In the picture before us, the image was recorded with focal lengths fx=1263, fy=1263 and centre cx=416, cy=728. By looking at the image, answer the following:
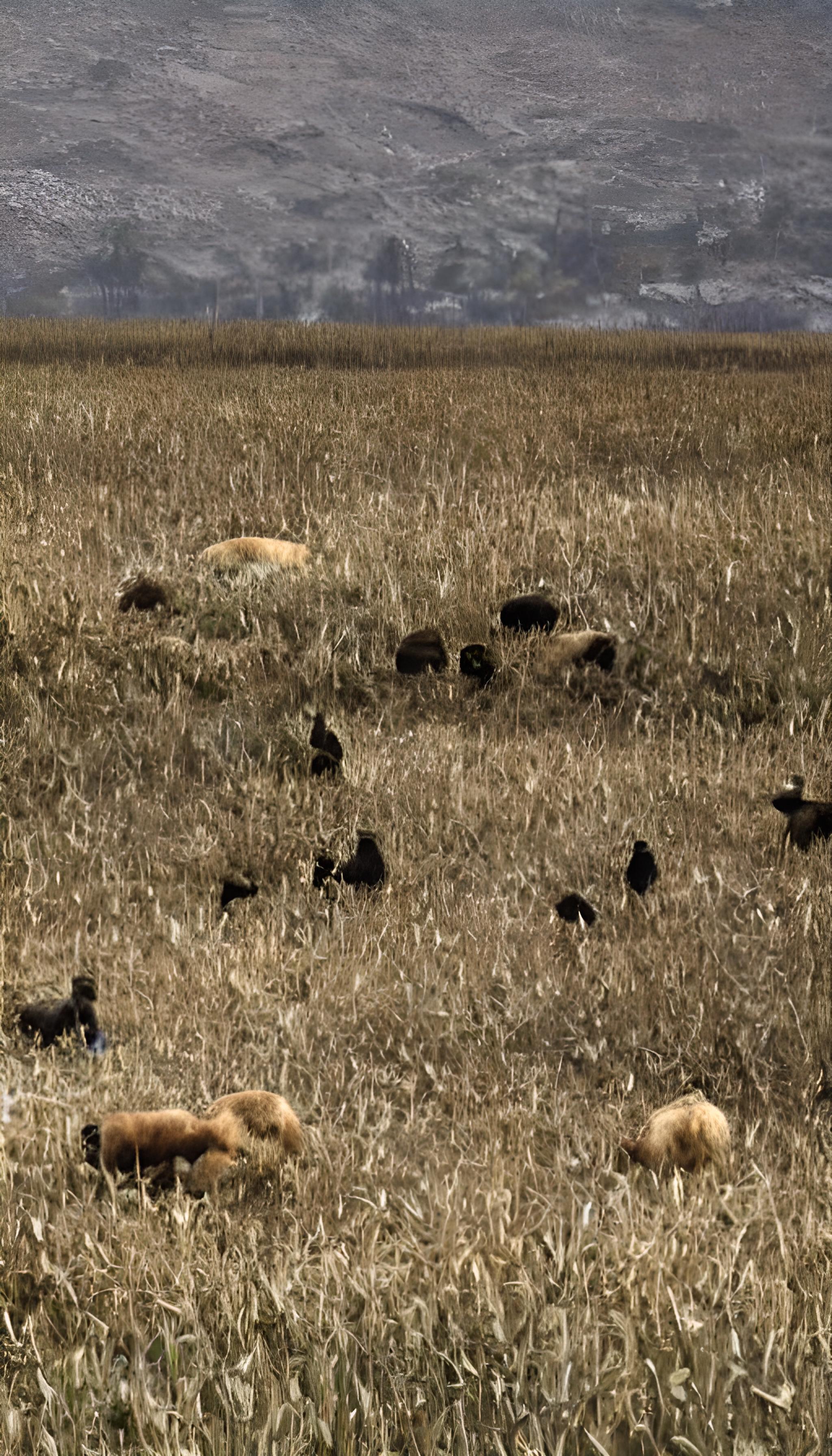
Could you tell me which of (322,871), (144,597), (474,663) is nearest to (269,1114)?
(322,871)

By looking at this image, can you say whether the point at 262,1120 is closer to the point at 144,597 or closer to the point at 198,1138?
the point at 198,1138

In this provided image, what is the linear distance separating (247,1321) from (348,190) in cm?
17500

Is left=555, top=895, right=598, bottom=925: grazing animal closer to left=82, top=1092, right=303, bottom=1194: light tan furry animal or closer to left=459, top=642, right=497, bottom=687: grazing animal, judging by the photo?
left=82, top=1092, right=303, bottom=1194: light tan furry animal

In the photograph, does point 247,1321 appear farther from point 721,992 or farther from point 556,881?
point 556,881

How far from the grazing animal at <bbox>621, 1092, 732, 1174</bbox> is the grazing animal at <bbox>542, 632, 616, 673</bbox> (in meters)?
2.73

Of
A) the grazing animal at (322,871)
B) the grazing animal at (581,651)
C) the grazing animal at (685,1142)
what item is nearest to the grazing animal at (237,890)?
the grazing animal at (322,871)

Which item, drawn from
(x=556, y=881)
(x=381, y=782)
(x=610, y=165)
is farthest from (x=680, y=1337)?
(x=610, y=165)

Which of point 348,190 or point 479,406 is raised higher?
point 348,190

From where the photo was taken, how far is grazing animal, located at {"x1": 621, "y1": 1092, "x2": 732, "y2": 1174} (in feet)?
7.02

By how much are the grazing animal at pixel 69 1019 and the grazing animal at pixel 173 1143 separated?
524 millimetres

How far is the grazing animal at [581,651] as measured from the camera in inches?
189

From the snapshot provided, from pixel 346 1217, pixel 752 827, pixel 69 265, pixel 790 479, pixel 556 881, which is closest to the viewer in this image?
pixel 346 1217

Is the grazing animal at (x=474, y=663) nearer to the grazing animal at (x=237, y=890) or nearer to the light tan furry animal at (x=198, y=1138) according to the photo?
the grazing animal at (x=237, y=890)

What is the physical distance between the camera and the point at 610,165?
17350 centimetres
